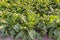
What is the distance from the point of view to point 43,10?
17.9 feet

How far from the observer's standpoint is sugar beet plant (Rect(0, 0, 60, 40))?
469 centimetres

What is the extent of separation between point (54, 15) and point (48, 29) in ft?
1.78

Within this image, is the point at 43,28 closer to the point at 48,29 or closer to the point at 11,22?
the point at 48,29

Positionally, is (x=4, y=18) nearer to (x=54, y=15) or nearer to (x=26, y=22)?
(x=26, y=22)

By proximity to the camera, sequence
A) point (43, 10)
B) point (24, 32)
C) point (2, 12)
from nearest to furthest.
Answer: point (24, 32), point (2, 12), point (43, 10)

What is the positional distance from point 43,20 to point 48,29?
0.28 m

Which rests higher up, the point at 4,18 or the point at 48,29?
the point at 4,18

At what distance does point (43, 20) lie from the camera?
4.94m

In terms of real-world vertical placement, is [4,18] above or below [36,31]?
above

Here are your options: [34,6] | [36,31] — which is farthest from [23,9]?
[36,31]

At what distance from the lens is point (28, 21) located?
4855 millimetres

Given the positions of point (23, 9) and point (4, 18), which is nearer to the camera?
point (4, 18)

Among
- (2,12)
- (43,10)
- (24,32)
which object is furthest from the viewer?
(43,10)

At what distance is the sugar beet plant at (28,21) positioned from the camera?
4.69 metres
